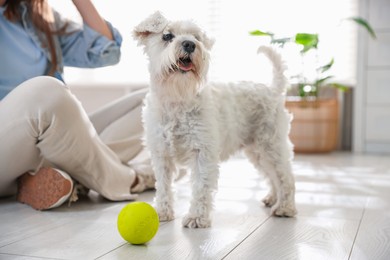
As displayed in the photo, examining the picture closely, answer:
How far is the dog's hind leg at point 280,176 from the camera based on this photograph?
5.82ft

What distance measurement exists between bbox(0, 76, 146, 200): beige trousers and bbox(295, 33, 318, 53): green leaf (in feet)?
7.50

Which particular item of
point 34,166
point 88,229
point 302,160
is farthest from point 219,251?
point 302,160

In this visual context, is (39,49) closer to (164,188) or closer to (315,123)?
(164,188)

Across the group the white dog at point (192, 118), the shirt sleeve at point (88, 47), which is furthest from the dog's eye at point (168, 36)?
the shirt sleeve at point (88, 47)

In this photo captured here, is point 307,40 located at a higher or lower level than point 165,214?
higher

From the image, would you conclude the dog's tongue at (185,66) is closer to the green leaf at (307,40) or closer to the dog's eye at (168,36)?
the dog's eye at (168,36)

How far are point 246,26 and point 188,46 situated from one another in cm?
310

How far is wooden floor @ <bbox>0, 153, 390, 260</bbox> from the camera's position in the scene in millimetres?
1293

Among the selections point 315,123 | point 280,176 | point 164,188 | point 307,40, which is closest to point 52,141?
point 164,188

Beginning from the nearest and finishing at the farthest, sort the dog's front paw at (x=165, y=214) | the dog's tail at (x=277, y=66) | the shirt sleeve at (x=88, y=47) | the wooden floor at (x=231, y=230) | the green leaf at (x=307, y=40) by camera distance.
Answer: the wooden floor at (x=231, y=230) → the dog's front paw at (x=165, y=214) → the dog's tail at (x=277, y=66) → the shirt sleeve at (x=88, y=47) → the green leaf at (x=307, y=40)

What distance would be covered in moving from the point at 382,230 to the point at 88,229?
2.95ft

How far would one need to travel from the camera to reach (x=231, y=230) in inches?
61.1

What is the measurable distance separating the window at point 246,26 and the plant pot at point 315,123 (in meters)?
0.36

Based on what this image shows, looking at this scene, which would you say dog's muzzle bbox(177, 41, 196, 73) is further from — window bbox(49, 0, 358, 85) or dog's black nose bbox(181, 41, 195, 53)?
window bbox(49, 0, 358, 85)
